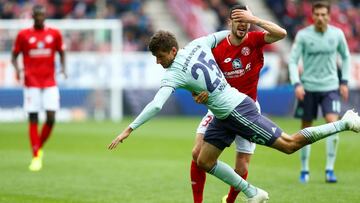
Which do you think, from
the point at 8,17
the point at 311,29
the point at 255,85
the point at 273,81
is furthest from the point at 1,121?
the point at 255,85

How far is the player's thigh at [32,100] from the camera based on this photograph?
1489cm

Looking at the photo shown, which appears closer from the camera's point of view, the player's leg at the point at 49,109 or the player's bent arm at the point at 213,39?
the player's bent arm at the point at 213,39

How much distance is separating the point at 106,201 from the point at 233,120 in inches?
89.3

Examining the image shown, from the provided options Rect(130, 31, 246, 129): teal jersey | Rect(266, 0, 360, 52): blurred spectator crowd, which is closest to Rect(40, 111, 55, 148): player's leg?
Rect(130, 31, 246, 129): teal jersey

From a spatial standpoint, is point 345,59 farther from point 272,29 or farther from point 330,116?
point 272,29

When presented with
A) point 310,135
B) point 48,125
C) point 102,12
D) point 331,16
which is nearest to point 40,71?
point 48,125

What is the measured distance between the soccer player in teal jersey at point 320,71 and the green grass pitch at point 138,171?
0.88 meters

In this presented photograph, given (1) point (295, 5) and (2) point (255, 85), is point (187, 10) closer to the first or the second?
(1) point (295, 5)

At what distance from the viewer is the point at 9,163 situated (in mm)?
Result: 15195

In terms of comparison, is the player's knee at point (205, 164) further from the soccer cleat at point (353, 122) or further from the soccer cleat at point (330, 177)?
the soccer cleat at point (330, 177)

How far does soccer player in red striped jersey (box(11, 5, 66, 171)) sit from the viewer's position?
1488 cm

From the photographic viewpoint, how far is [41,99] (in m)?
15.0

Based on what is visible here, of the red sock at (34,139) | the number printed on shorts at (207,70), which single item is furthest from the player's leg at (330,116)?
the red sock at (34,139)

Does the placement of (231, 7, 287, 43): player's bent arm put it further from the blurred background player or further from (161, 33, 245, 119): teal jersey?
(161, 33, 245, 119): teal jersey
